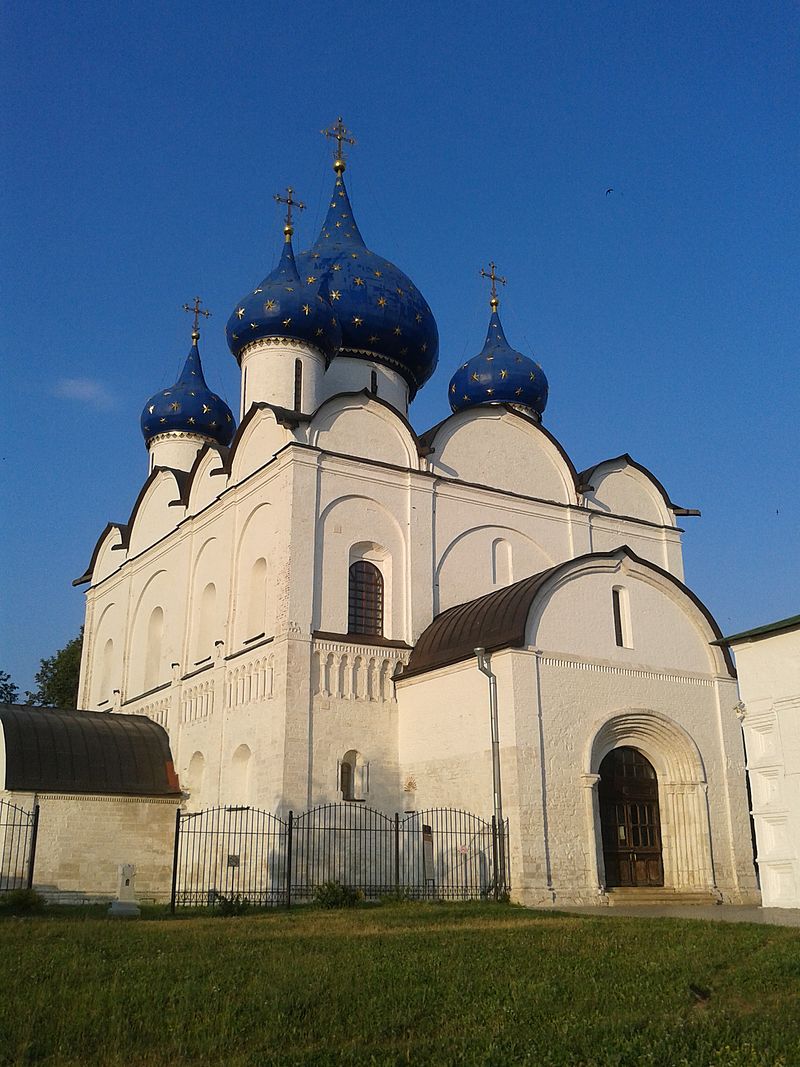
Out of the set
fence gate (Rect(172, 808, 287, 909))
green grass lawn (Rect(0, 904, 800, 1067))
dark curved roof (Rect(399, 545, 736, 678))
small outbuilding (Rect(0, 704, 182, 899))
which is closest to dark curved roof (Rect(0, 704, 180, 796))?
small outbuilding (Rect(0, 704, 182, 899))

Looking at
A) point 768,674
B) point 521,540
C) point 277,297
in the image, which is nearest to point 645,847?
point 768,674

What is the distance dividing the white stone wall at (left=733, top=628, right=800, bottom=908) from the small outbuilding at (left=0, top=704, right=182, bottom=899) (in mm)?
10085

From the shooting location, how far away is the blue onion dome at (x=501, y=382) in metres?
24.4

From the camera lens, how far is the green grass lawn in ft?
15.7

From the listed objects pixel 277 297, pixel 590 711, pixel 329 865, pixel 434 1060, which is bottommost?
pixel 434 1060

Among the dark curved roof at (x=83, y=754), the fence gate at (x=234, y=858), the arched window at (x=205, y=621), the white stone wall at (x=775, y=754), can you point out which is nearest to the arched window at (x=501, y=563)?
the arched window at (x=205, y=621)

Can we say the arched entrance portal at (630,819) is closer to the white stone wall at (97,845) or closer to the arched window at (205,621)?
the white stone wall at (97,845)

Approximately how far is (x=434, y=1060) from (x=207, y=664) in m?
14.6

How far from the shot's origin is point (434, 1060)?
181 inches

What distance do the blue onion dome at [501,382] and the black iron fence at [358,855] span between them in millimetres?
11425

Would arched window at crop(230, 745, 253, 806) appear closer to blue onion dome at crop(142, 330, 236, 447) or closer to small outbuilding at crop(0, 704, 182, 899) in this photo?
small outbuilding at crop(0, 704, 182, 899)

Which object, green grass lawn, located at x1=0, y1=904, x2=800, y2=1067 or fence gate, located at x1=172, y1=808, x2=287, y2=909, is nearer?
green grass lawn, located at x1=0, y1=904, x2=800, y2=1067

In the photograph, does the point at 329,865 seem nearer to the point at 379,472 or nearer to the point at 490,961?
the point at 379,472

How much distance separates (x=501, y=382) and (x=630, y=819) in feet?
38.6
